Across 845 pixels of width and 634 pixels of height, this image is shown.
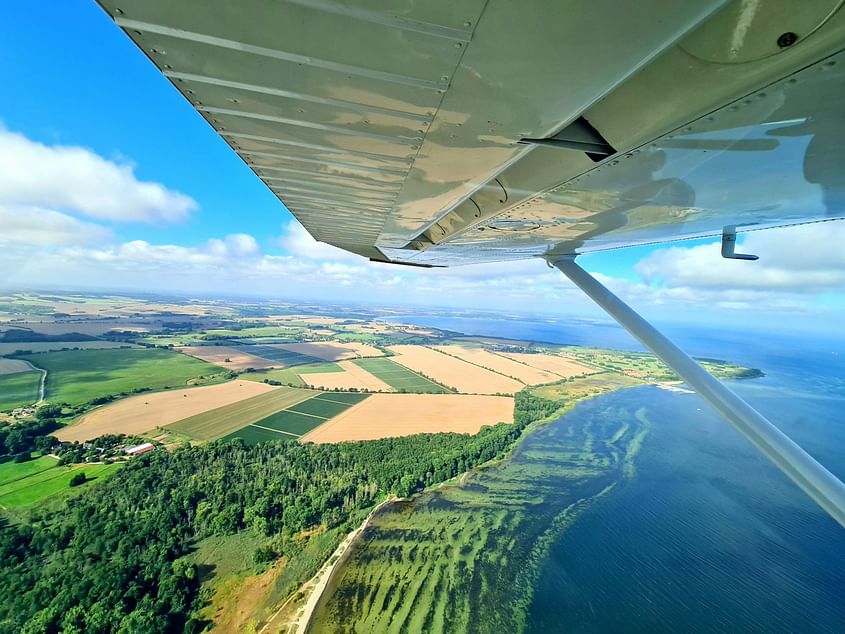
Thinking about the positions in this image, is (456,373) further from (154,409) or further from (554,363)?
(154,409)

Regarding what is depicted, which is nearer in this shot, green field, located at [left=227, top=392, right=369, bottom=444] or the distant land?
the distant land

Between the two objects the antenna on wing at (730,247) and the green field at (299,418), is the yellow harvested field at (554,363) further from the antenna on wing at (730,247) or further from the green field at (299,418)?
the antenna on wing at (730,247)

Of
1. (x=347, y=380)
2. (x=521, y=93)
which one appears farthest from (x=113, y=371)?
(x=521, y=93)

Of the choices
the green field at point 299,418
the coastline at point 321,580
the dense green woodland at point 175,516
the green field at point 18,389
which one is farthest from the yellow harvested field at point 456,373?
the green field at point 18,389

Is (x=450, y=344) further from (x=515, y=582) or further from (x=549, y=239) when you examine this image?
(x=549, y=239)

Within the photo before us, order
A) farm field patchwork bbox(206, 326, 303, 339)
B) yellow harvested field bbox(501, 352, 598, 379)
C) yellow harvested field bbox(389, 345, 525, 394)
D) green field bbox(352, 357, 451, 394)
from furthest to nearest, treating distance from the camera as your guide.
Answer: farm field patchwork bbox(206, 326, 303, 339), yellow harvested field bbox(501, 352, 598, 379), yellow harvested field bbox(389, 345, 525, 394), green field bbox(352, 357, 451, 394)

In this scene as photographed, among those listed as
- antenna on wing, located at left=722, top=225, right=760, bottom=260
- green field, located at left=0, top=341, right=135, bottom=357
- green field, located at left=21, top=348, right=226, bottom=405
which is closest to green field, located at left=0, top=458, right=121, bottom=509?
green field, located at left=21, top=348, right=226, bottom=405

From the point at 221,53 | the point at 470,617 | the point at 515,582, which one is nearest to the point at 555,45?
the point at 221,53

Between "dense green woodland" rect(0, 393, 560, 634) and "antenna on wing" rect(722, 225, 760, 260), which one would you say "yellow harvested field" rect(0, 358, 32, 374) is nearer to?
"dense green woodland" rect(0, 393, 560, 634)
